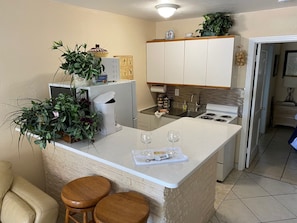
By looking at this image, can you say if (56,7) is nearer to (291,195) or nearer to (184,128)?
(184,128)

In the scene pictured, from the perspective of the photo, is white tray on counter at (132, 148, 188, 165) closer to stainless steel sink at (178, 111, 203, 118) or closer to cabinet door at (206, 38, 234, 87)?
cabinet door at (206, 38, 234, 87)

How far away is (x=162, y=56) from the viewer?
3.77 metres

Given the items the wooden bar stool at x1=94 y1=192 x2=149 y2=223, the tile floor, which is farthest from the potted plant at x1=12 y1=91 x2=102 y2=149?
the tile floor

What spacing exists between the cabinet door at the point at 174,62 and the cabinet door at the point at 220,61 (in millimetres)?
459

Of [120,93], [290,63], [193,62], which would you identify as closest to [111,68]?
[120,93]

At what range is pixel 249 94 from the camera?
338 centimetres

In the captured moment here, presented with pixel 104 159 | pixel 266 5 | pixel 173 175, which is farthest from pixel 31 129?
pixel 266 5

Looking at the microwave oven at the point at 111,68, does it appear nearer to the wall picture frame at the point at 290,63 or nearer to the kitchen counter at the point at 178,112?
the kitchen counter at the point at 178,112

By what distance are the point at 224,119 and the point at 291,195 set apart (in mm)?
1326

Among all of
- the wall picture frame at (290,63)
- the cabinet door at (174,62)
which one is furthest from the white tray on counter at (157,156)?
the wall picture frame at (290,63)

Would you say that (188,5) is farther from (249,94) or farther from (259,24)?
(249,94)

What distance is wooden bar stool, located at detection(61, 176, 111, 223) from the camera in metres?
1.64

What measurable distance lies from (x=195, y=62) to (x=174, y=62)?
37 cm

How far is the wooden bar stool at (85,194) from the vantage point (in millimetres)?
1639
